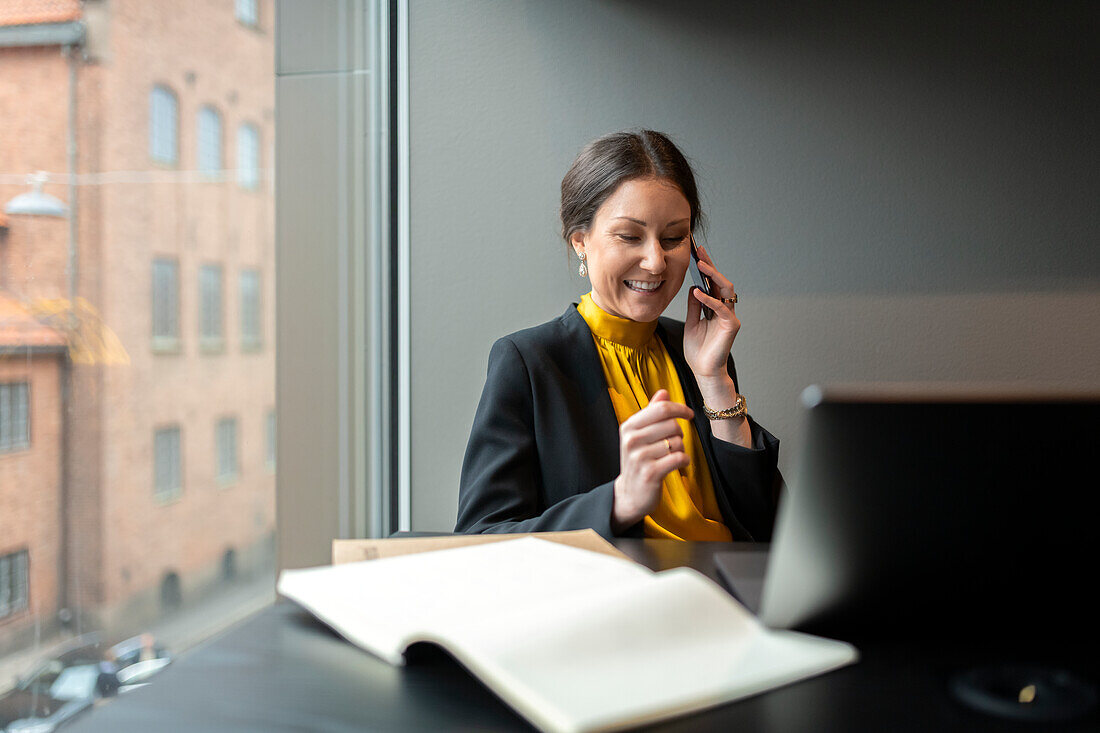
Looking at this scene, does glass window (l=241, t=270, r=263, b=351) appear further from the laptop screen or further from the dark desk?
the laptop screen

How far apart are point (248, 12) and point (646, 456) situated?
1479 millimetres

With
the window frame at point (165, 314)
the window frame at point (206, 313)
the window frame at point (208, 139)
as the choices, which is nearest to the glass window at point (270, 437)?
the window frame at point (206, 313)

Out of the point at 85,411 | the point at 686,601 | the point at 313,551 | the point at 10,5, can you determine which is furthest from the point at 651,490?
the point at 313,551

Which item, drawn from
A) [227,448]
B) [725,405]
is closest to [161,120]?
[227,448]

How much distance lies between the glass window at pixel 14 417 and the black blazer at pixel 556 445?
60cm

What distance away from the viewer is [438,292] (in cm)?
256

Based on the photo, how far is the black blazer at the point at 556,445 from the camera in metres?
1.31

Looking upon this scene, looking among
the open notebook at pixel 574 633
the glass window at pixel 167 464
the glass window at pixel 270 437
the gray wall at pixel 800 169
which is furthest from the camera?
the gray wall at pixel 800 169

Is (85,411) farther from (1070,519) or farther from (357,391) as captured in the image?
(1070,519)

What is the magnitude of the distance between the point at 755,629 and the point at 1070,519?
201 millimetres

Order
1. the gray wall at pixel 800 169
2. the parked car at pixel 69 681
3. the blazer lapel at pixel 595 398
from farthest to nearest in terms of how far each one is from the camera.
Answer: the gray wall at pixel 800 169, the blazer lapel at pixel 595 398, the parked car at pixel 69 681

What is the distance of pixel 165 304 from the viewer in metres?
1.53

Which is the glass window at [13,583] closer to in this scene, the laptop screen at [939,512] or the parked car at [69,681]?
the parked car at [69,681]

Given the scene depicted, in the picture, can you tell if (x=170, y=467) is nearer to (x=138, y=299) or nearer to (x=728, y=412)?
(x=138, y=299)
